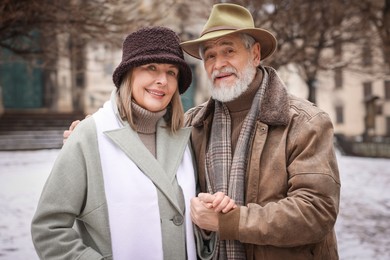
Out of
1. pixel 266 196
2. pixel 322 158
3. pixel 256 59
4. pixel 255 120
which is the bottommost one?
pixel 266 196

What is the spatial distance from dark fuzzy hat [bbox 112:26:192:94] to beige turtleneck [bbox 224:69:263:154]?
48 centimetres

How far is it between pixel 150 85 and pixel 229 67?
589mm

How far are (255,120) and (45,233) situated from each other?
139 cm

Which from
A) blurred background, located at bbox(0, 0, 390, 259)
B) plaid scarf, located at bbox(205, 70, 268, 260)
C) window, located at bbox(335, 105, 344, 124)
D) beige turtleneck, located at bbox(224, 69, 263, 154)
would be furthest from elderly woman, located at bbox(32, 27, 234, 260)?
window, located at bbox(335, 105, 344, 124)

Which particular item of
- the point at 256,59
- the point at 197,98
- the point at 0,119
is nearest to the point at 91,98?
the point at 0,119

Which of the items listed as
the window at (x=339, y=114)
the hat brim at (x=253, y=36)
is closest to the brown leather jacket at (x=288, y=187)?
the hat brim at (x=253, y=36)

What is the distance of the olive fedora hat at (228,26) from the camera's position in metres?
2.74

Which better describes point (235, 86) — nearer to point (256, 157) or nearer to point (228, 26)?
point (228, 26)

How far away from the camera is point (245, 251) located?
2.56 metres

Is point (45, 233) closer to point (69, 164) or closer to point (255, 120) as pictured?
point (69, 164)

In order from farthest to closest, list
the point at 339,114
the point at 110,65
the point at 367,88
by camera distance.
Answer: the point at 339,114 → the point at 367,88 → the point at 110,65

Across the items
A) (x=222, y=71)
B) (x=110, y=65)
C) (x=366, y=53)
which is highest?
(x=110, y=65)

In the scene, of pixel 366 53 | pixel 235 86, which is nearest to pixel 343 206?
pixel 366 53

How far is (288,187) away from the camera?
8.17 feet
